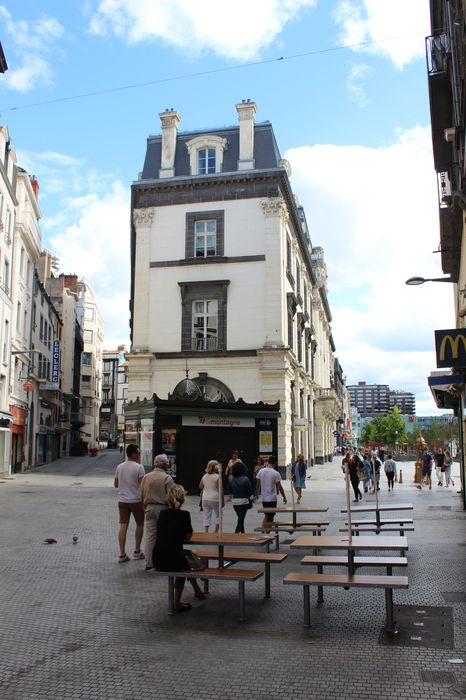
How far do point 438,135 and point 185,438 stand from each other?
1321 centimetres

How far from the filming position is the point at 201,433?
23.7 meters

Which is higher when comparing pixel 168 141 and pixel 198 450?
pixel 168 141

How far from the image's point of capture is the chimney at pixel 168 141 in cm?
3725

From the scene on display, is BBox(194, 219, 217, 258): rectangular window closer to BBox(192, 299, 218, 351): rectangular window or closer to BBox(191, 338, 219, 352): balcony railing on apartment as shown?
BBox(192, 299, 218, 351): rectangular window

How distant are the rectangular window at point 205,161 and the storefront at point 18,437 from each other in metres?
17.1

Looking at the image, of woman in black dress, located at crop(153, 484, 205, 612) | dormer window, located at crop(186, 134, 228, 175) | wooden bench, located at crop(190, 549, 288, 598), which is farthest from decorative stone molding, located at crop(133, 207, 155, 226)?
woman in black dress, located at crop(153, 484, 205, 612)

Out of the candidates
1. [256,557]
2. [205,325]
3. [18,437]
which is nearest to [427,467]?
[205,325]

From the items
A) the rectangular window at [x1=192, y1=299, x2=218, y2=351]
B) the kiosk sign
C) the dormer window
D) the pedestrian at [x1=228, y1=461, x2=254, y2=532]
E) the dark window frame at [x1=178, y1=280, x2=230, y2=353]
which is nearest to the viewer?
the pedestrian at [x1=228, y1=461, x2=254, y2=532]

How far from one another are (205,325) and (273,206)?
7.50 meters

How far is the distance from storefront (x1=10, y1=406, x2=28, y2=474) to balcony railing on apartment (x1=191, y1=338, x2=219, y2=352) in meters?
10.6

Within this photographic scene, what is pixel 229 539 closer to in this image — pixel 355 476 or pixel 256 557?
pixel 256 557

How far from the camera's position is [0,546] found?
38.0 feet

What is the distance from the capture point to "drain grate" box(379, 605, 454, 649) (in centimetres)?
622

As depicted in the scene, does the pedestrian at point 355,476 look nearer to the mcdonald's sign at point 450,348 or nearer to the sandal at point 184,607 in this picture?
the mcdonald's sign at point 450,348
